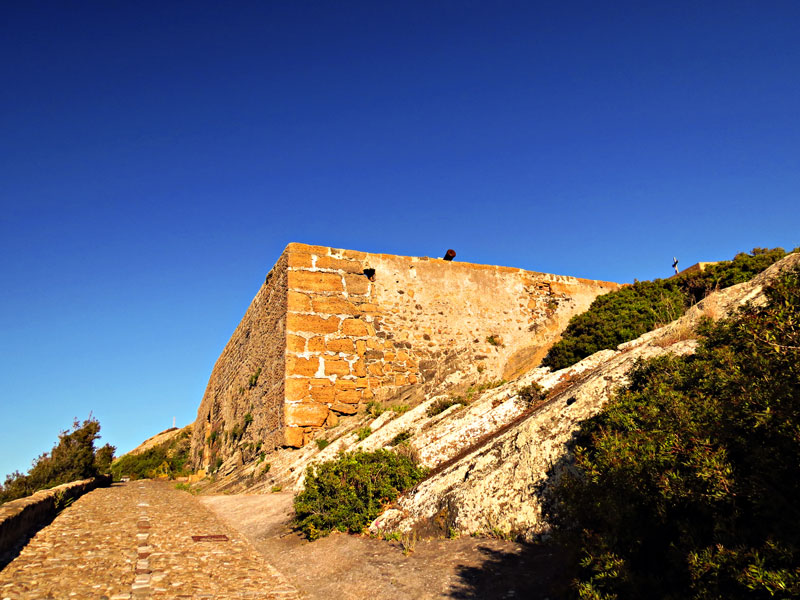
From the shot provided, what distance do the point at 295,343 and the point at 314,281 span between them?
167 cm

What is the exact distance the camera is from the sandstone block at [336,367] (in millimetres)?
11906

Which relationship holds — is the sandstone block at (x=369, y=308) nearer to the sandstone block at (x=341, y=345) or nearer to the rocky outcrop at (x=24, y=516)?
the sandstone block at (x=341, y=345)

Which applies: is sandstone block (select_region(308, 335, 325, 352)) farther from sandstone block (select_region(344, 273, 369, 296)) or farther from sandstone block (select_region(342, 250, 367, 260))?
sandstone block (select_region(342, 250, 367, 260))

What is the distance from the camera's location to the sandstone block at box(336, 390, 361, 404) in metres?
11.8

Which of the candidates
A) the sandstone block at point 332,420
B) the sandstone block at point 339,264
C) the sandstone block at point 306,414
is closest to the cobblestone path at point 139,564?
the sandstone block at point 306,414

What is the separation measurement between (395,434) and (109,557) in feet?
12.8

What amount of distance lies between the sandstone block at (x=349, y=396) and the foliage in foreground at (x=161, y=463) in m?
12.3

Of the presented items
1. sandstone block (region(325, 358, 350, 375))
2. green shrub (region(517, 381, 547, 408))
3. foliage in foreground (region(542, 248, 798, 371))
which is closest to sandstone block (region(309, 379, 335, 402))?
sandstone block (region(325, 358, 350, 375))

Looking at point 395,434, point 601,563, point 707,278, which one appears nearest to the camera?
point 601,563

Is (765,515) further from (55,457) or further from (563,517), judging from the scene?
(55,457)

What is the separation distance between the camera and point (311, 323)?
12008mm

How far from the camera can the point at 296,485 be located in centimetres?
830

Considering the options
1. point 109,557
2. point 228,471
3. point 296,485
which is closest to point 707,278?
point 296,485

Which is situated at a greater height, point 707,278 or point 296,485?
point 707,278
